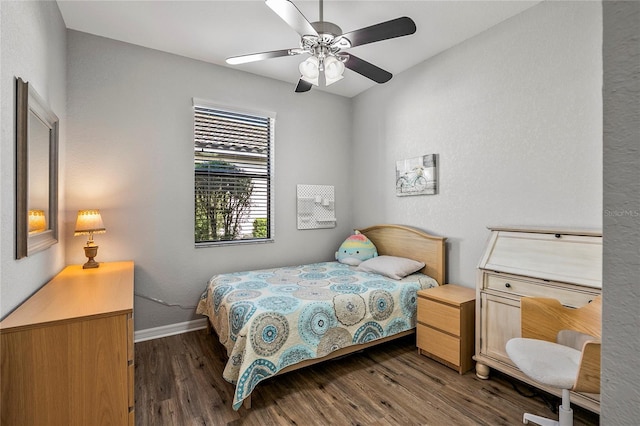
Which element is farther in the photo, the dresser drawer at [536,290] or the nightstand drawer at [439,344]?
the nightstand drawer at [439,344]

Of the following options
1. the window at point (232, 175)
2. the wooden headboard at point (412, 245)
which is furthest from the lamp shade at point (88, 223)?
the wooden headboard at point (412, 245)

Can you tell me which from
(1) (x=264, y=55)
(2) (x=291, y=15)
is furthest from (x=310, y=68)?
(2) (x=291, y=15)

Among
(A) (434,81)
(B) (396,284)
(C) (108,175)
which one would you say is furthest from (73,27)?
(B) (396,284)

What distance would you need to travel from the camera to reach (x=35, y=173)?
1817mm

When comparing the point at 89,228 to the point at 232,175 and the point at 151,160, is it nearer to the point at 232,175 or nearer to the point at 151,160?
the point at 151,160

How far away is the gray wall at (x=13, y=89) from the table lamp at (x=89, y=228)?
0.21 m

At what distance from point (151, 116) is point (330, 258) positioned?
2.55 m

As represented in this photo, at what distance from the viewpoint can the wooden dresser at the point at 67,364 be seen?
1273mm

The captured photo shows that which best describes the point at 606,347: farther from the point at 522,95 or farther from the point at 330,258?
the point at 330,258

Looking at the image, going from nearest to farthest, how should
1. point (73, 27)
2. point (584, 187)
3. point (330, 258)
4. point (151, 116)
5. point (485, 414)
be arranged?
point (485, 414)
point (584, 187)
point (73, 27)
point (151, 116)
point (330, 258)

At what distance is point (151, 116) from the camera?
9.76 ft

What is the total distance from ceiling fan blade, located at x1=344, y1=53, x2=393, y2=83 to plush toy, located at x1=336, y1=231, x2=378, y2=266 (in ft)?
6.03

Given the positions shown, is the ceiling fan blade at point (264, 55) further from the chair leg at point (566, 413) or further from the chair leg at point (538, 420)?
the chair leg at point (538, 420)

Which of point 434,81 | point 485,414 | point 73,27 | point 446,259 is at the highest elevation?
point 73,27
